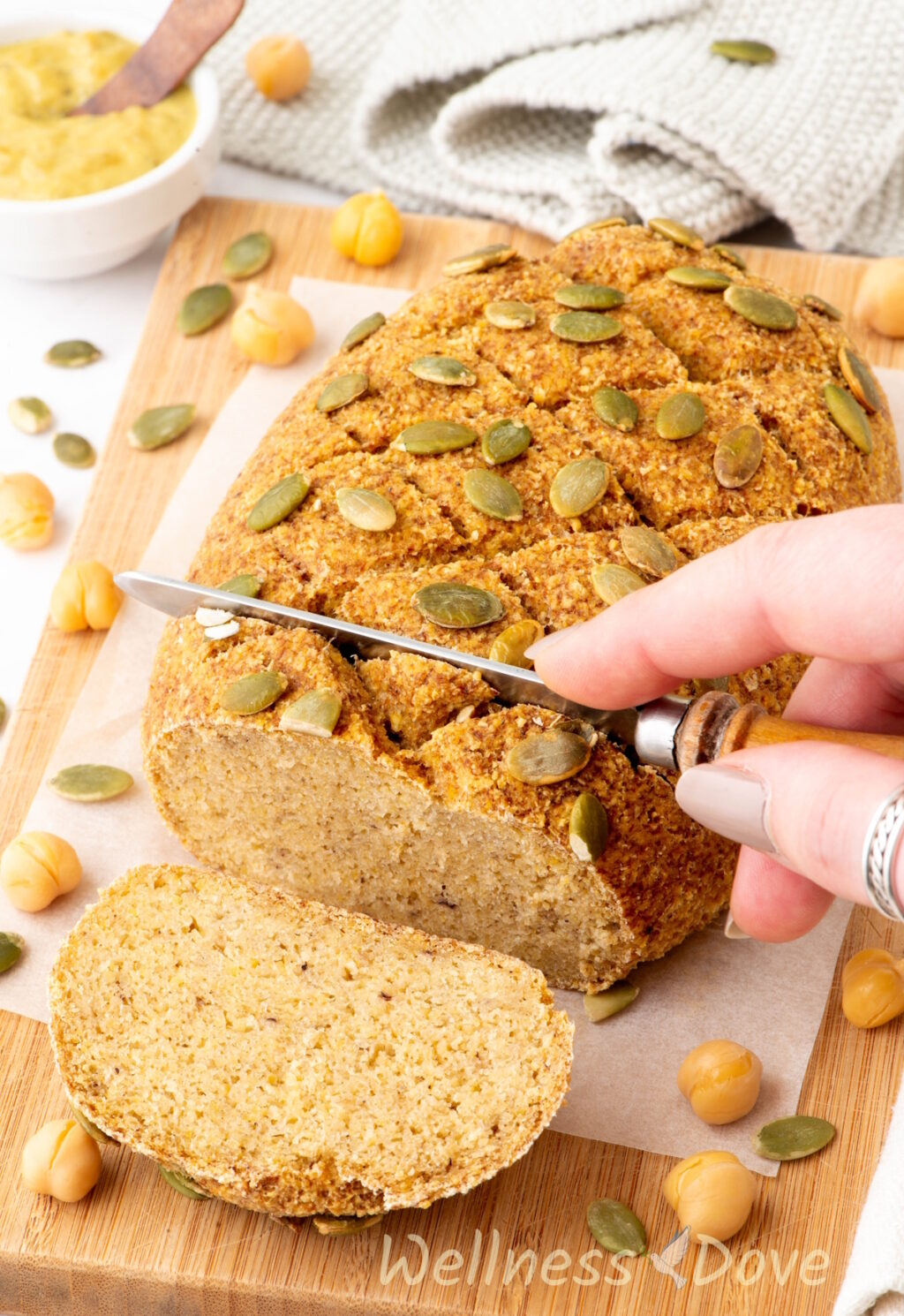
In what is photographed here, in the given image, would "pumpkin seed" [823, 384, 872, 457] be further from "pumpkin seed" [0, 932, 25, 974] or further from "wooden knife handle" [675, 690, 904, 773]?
"pumpkin seed" [0, 932, 25, 974]

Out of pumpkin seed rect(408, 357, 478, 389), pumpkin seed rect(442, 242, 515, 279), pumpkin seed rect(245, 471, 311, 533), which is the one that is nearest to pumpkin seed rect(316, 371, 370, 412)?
pumpkin seed rect(408, 357, 478, 389)

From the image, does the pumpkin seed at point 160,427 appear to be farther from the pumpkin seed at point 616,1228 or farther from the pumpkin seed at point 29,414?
the pumpkin seed at point 616,1228

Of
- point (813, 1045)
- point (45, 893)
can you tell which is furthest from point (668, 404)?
point (45, 893)

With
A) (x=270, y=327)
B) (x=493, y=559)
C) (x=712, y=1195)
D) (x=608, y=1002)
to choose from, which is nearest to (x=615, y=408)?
(x=493, y=559)

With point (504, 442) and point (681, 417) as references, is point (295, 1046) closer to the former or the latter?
point (504, 442)

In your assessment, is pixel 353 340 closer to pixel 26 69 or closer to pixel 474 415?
pixel 474 415
